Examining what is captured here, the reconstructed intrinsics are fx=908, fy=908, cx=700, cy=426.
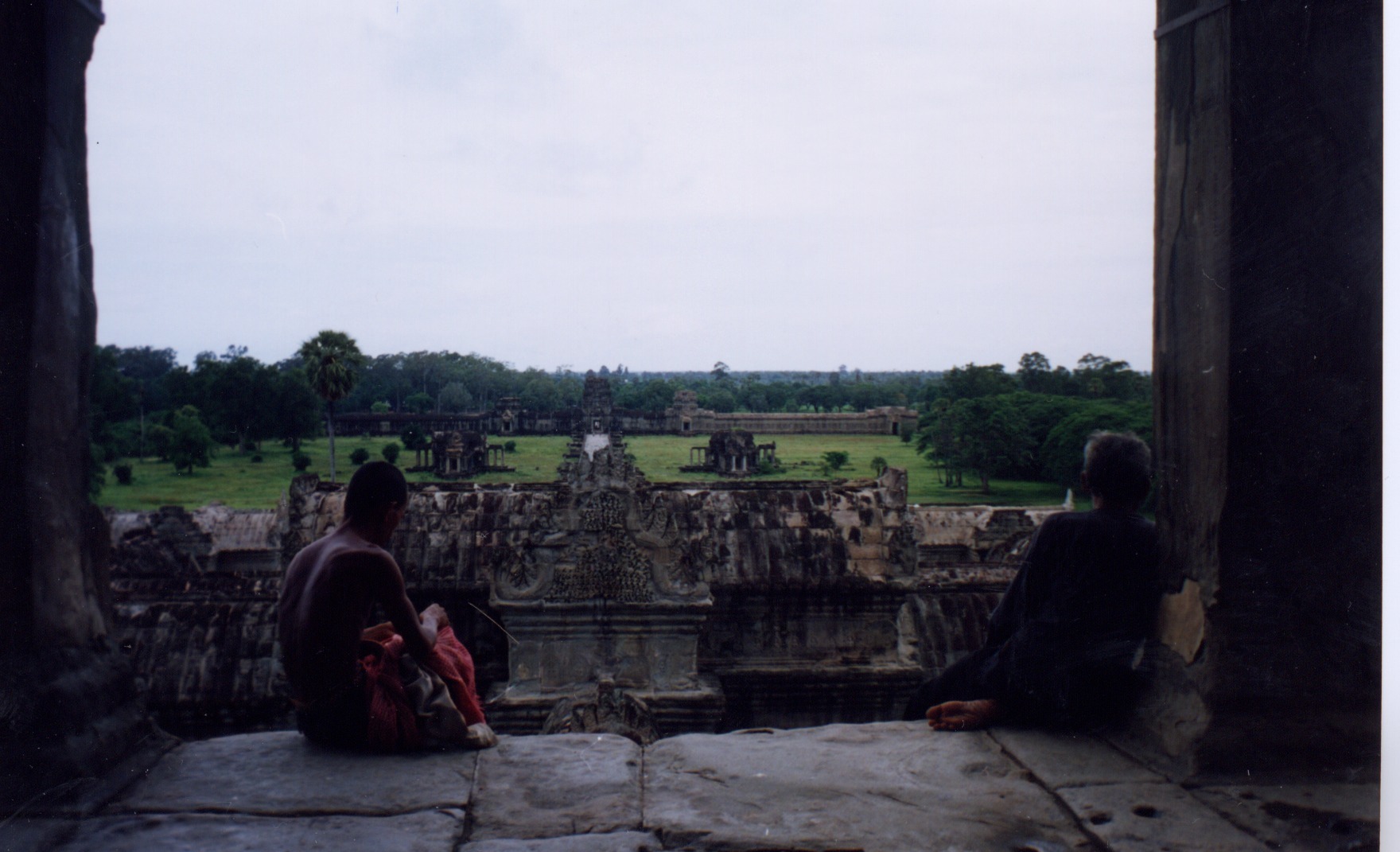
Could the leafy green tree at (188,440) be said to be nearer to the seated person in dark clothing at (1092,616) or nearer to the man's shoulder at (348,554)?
the man's shoulder at (348,554)

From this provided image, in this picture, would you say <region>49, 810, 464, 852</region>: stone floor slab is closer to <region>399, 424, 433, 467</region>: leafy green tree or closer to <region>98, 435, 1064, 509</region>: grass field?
<region>98, 435, 1064, 509</region>: grass field

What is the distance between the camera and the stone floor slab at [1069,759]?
280 cm

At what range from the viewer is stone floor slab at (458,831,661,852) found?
7.83ft

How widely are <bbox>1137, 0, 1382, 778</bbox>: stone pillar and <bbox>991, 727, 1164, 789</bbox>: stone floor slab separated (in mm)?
153

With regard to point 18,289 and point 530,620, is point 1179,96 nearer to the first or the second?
point 18,289

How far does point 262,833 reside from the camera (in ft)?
8.00

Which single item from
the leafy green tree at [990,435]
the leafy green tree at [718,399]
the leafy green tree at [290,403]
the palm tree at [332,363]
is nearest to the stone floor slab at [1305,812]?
the palm tree at [332,363]

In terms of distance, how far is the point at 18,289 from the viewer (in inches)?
110

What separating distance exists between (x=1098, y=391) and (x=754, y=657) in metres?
3.73

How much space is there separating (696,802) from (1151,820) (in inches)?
50.2

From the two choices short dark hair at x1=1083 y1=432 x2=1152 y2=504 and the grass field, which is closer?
short dark hair at x1=1083 y1=432 x2=1152 y2=504

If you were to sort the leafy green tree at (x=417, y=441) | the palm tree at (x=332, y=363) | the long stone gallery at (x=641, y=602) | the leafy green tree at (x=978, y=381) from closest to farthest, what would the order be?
the long stone gallery at (x=641, y=602) < the palm tree at (x=332, y=363) < the leafy green tree at (x=978, y=381) < the leafy green tree at (x=417, y=441)

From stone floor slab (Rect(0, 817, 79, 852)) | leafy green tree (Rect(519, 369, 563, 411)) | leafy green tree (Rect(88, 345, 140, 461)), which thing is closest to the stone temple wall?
leafy green tree (Rect(88, 345, 140, 461))

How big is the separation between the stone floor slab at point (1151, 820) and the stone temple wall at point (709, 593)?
Answer: 475cm
